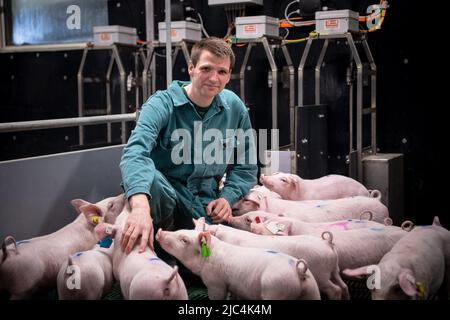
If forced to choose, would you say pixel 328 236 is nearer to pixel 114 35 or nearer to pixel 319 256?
pixel 319 256

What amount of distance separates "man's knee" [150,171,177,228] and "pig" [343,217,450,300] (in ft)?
2.37

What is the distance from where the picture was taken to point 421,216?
2.71 m

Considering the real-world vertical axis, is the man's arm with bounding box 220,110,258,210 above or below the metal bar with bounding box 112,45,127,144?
below

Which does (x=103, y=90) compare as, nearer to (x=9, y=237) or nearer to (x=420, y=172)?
(x=420, y=172)

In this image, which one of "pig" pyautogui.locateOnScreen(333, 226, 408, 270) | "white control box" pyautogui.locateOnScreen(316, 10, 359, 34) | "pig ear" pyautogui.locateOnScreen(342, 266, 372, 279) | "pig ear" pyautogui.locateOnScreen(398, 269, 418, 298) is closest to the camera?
"pig ear" pyautogui.locateOnScreen(398, 269, 418, 298)

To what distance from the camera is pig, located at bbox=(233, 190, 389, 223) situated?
2396 mm

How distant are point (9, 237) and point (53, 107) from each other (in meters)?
1.38

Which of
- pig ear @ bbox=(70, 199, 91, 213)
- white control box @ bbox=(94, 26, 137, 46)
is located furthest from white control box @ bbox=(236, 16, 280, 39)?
pig ear @ bbox=(70, 199, 91, 213)

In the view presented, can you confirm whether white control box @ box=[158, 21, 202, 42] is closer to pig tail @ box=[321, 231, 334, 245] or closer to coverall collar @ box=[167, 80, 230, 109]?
coverall collar @ box=[167, 80, 230, 109]

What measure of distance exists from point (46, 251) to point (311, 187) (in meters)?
1.33

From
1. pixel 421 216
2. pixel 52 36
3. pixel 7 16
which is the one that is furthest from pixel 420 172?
pixel 7 16

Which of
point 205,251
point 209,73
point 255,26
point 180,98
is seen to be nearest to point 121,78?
point 255,26

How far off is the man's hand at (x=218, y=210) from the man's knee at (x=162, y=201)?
0.13 m

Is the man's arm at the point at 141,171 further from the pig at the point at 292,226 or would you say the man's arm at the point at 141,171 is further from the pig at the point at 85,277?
the pig at the point at 292,226
